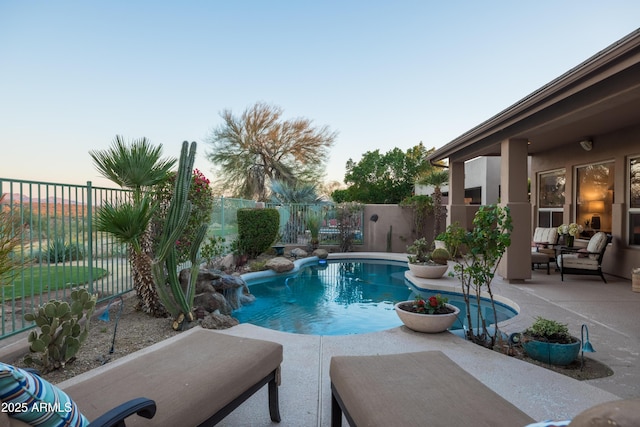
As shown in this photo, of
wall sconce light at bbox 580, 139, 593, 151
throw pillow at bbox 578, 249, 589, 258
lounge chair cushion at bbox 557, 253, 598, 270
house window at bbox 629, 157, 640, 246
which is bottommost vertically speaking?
lounge chair cushion at bbox 557, 253, 598, 270

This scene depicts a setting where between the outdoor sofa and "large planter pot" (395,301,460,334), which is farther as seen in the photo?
"large planter pot" (395,301,460,334)

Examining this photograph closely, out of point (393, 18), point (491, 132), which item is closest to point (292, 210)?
point (393, 18)

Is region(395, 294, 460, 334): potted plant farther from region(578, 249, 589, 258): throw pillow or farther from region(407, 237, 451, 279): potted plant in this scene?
region(578, 249, 589, 258): throw pillow

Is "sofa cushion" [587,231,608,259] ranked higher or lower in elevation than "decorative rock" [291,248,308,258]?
higher

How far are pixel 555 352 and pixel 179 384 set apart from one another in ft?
11.7

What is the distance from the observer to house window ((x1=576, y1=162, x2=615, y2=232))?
843 centimetres

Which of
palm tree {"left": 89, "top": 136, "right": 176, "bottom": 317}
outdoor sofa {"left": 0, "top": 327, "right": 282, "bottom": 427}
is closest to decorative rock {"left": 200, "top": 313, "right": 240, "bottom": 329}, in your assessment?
palm tree {"left": 89, "top": 136, "right": 176, "bottom": 317}

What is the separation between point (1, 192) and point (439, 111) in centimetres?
1579

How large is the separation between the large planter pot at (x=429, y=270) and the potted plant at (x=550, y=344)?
4.14 meters

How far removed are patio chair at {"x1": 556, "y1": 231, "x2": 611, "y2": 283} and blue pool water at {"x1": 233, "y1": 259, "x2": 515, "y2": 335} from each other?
2.45 metres

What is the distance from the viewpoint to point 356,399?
6.24ft

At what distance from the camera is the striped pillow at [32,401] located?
121 centimetres

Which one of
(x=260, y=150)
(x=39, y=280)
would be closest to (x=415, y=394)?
(x=39, y=280)

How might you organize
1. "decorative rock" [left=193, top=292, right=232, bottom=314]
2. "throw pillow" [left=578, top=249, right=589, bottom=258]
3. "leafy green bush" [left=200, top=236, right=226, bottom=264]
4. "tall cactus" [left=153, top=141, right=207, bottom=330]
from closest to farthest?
"tall cactus" [left=153, top=141, right=207, bottom=330] → "decorative rock" [left=193, top=292, right=232, bottom=314] → "throw pillow" [left=578, top=249, right=589, bottom=258] → "leafy green bush" [left=200, top=236, right=226, bottom=264]
